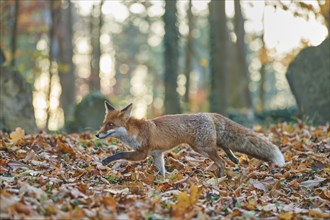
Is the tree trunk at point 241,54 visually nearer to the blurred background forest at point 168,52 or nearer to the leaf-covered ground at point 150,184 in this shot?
the blurred background forest at point 168,52

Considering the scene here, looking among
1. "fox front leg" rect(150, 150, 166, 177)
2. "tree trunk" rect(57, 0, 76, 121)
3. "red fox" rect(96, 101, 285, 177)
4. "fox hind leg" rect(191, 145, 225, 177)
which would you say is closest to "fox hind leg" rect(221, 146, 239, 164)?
"red fox" rect(96, 101, 285, 177)

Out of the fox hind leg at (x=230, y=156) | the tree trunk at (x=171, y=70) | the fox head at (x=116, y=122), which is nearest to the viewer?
the fox head at (x=116, y=122)

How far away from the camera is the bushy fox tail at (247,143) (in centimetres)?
823

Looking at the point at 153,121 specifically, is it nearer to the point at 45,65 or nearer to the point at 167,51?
the point at 167,51

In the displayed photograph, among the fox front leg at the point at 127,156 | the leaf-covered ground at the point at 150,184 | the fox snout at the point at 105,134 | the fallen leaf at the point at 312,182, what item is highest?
the fox snout at the point at 105,134

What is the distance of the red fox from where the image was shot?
25.5 ft

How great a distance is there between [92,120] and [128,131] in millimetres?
6628

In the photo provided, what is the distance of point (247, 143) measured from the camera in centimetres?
829

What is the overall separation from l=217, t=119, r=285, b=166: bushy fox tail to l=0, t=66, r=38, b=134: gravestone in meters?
5.41

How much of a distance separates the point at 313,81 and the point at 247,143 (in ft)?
21.2

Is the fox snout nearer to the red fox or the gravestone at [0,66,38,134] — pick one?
the red fox

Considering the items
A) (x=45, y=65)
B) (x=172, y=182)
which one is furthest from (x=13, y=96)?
(x=45, y=65)

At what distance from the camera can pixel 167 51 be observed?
15.8 m

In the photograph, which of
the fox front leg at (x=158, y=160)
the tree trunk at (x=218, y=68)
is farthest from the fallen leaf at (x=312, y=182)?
the tree trunk at (x=218, y=68)
